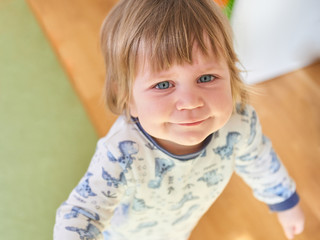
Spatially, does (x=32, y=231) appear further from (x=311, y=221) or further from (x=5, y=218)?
(x=311, y=221)

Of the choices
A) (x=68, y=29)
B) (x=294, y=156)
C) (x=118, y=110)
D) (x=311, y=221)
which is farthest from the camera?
(x=68, y=29)

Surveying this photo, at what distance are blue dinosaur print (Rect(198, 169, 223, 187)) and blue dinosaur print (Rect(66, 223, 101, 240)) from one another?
0.73 feet

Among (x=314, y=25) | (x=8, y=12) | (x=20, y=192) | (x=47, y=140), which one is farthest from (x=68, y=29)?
(x=314, y=25)

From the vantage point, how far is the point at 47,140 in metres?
1.21

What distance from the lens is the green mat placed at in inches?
42.5

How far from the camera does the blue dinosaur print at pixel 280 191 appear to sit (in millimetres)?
811

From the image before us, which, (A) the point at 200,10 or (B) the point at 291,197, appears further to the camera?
(B) the point at 291,197

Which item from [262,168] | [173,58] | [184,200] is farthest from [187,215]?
[173,58]

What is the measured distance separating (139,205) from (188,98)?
0.28m

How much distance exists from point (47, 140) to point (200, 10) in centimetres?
83

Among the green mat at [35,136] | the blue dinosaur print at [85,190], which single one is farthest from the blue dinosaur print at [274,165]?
the green mat at [35,136]

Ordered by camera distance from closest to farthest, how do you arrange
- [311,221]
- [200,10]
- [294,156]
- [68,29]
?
[200,10] → [311,221] → [294,156] → [68,29]

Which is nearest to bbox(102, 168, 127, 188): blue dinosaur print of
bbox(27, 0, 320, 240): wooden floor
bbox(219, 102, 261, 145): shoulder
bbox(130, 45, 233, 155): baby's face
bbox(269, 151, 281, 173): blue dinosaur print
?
bbox(130, 45, 233, 155): baby's face

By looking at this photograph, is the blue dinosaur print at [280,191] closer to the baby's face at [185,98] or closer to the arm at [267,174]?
the arm at [267,174]
